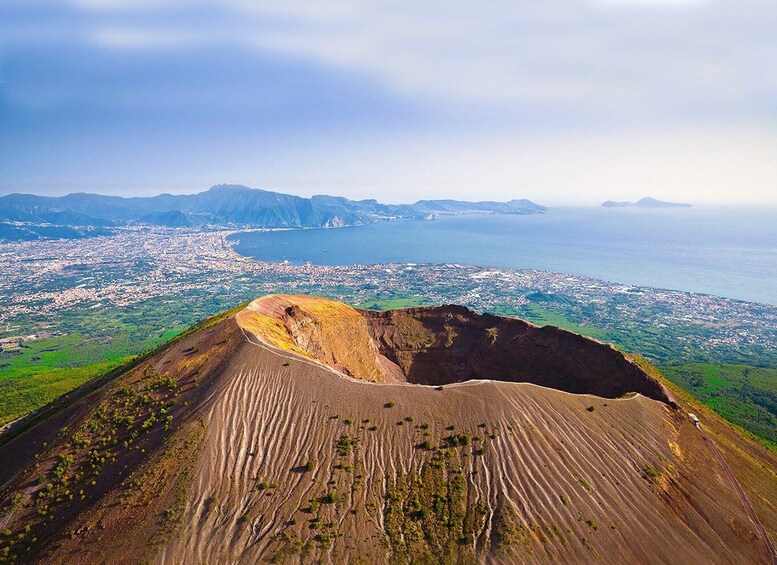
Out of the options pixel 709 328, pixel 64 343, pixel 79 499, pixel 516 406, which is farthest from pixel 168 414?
pixel 709 328

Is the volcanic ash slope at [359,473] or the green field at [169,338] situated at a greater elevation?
the volcanic ash slope at [359,473]

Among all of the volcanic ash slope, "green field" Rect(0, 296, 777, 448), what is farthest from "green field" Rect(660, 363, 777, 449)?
the volcanic ash slope

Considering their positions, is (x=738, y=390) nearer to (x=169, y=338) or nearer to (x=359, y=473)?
(x=359, y=473)

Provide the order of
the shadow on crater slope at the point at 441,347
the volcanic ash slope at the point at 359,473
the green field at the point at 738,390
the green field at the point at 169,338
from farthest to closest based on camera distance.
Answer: the green field at the point at 169,338, the green field at the point at 738,390, the shadow on crater slope at the point at 441,347, the volcanic ash slope at the point at 359,473

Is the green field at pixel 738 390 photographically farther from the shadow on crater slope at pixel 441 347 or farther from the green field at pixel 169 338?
the shadow on crater slope at pixel 441 347

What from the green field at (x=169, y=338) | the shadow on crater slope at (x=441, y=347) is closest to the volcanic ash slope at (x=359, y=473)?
the shadow on crater slope at (x=441, y=347)

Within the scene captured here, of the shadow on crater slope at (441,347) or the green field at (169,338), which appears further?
the green field at (169,338)

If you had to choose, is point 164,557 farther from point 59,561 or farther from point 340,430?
point 340,430

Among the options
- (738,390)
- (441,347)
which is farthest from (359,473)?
(738,390)
